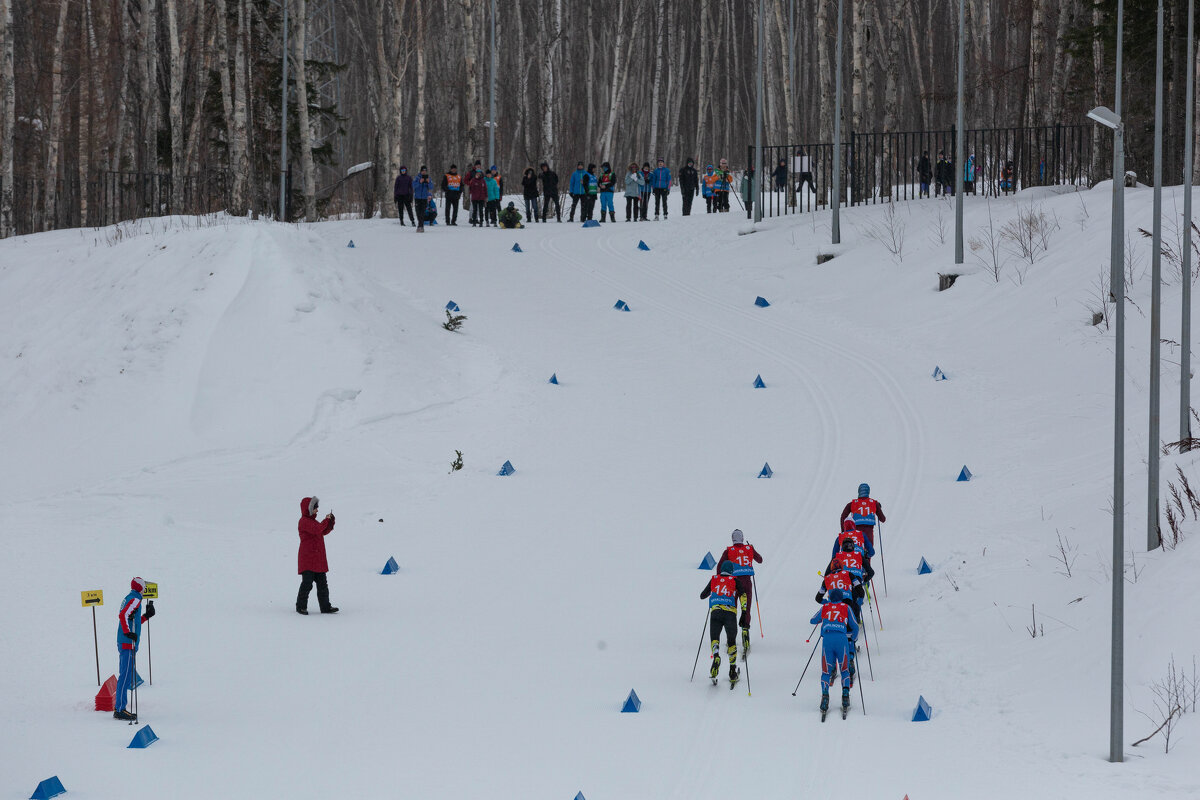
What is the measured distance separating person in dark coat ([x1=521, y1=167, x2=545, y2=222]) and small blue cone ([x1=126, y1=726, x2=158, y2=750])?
86.2ft

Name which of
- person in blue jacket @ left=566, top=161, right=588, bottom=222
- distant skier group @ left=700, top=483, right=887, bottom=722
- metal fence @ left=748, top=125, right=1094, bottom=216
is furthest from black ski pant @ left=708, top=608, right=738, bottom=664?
person in blue jacket @ left=566, top=161, right=588, bottom=222

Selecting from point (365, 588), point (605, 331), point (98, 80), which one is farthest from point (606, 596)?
point (98, 80)

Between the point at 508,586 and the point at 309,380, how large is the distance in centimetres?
708

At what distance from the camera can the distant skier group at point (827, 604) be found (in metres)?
10.2

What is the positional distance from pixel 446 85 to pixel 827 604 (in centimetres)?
4849

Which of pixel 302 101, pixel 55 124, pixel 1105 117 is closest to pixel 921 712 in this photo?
pixel 1105 117

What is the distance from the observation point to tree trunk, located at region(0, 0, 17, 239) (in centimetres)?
2677

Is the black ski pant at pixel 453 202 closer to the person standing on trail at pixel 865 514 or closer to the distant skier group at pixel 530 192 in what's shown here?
the distant skier group at pixel 530 192

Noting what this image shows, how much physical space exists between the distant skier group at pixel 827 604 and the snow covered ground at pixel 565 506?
31cm

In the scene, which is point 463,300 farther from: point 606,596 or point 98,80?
point 98,80

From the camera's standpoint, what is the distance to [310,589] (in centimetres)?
1291

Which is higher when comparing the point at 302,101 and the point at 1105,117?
the point at 302,101

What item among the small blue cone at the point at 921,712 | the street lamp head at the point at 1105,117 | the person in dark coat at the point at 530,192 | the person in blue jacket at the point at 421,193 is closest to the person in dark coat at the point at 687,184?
the person in dark coat at the point at 530,192

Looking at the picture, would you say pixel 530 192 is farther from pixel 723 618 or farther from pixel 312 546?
pixel 723 618
